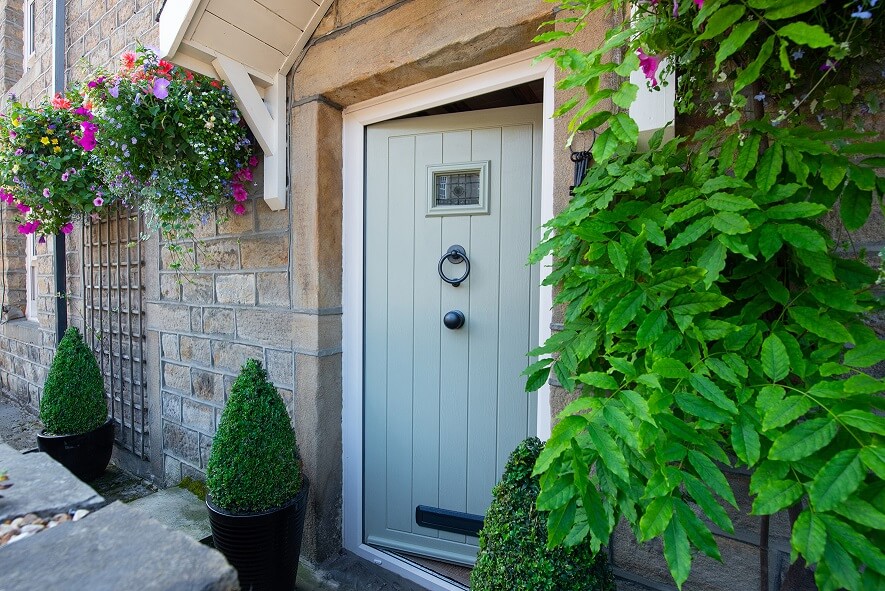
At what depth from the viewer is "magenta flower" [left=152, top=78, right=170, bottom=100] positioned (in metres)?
2.19

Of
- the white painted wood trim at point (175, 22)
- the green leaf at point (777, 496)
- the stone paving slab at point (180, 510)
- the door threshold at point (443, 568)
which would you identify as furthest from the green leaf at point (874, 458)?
the stone paving slab at point (180, 510)

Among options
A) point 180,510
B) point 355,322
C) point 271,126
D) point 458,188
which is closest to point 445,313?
point 355,322

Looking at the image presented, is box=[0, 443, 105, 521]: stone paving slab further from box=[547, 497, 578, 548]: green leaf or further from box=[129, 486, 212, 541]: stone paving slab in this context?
box=[129, 486, 212, 541]: stone paving slab

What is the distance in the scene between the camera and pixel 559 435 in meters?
0.90

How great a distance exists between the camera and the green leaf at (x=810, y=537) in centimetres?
75

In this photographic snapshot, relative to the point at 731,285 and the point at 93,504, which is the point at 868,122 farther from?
the point at 93,504

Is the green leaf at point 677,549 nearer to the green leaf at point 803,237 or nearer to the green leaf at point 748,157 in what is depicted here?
the green leaf at point 803,237

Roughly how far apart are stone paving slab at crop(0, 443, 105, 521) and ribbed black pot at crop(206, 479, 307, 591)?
0.91 m

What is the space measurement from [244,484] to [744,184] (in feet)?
6.92

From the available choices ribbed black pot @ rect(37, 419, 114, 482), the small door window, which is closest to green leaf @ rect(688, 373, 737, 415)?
the small door window

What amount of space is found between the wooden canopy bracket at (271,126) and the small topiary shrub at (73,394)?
228cm

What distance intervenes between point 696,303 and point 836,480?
0.36 m

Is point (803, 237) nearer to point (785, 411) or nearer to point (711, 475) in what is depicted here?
point (785, 411)

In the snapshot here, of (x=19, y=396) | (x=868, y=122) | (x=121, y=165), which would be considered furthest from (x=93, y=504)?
(x=19, y=396)
